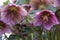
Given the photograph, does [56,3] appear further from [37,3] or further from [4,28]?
[4,28]

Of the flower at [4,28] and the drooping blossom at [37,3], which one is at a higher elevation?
the drooping blossom at [37,3]

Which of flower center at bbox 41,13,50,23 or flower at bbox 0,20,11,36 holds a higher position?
flower center at bbox 41,13,50,23

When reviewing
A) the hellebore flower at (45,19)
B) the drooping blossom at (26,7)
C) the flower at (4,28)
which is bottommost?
the flower at (4,28)

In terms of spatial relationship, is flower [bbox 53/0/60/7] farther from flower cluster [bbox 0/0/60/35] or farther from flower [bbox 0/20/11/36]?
flower [bbox 0/20/11/36]

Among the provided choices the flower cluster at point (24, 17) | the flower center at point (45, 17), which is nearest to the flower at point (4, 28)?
the flower cluster at point (24, 17)

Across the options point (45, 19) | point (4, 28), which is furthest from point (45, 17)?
point (4, 28)

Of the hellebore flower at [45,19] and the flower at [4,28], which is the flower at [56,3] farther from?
the flower at [4,28]

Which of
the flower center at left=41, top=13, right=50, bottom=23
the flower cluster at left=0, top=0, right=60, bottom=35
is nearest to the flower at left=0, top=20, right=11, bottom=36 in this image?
the flower cluster at left=0, top=0, right=60, bottom=35
